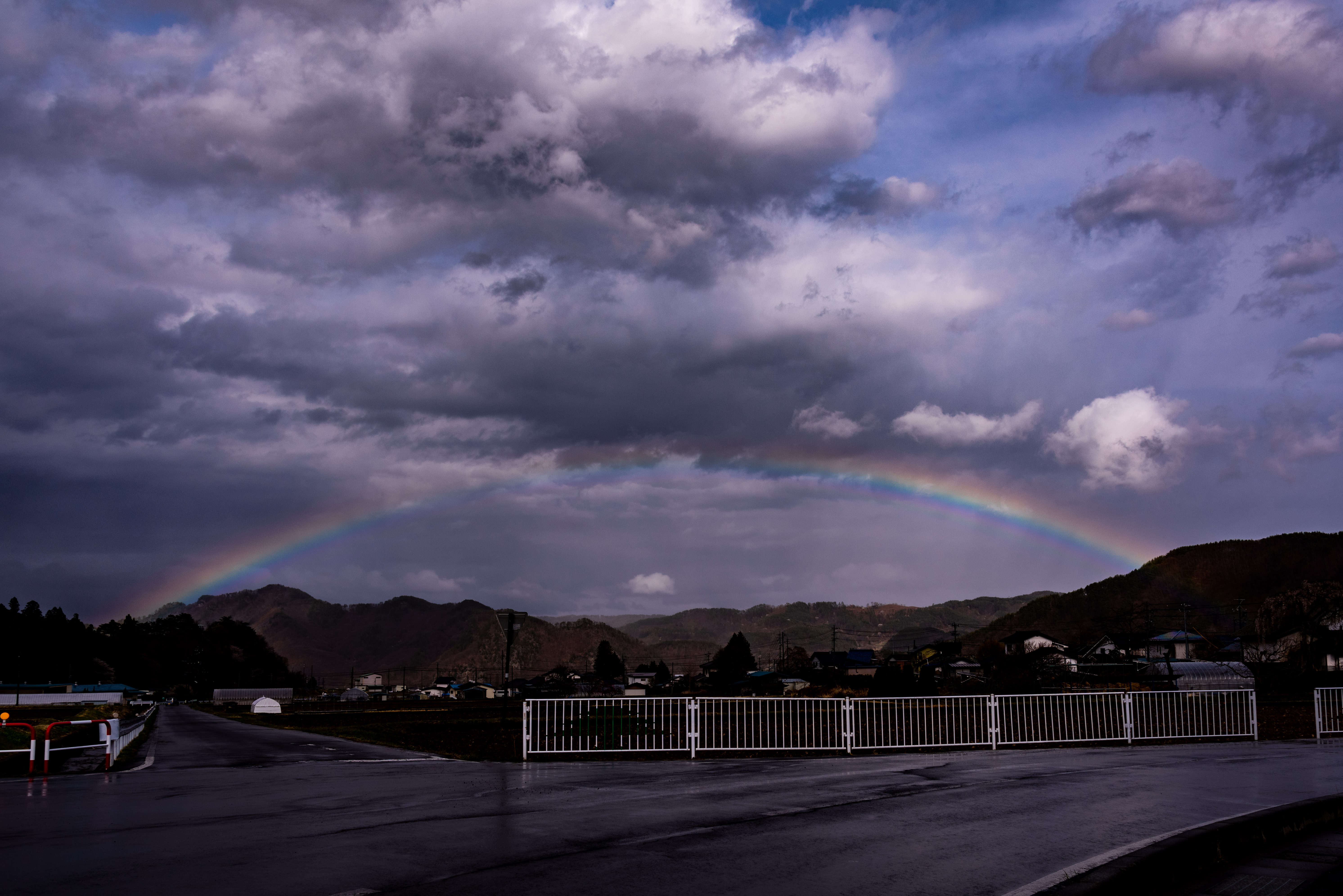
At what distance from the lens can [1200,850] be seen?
916 cm

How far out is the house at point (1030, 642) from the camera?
406 feet

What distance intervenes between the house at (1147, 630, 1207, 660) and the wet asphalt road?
105m

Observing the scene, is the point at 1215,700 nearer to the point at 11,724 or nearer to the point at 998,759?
the point at 998,759

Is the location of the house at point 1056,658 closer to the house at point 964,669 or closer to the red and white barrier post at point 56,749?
the house at point 964,669

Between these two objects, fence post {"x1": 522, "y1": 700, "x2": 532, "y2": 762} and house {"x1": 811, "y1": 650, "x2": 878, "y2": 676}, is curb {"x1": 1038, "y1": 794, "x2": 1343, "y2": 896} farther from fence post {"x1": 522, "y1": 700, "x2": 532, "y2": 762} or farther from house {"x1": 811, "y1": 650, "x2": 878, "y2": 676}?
house {"x1": 811, "y1": 650, "x2": 878, "y2": 676}

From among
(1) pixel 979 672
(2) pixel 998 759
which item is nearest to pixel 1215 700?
(2) pixel 998 759

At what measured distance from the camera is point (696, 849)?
916cm

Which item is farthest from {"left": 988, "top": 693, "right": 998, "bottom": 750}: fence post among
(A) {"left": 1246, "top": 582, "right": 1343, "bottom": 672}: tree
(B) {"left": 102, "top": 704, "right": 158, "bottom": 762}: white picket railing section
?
(A) {"left": 1246, "top": 582, "right": 1343, "bottom": 672}: tree

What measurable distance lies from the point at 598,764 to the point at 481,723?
38881 mm

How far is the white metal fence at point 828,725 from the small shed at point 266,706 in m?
91.9

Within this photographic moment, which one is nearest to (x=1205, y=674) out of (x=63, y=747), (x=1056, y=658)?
(x=1056, y=658)

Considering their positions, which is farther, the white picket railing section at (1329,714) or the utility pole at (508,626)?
the utility pole at (508,626)

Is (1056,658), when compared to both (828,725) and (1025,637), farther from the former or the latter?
(828,725)

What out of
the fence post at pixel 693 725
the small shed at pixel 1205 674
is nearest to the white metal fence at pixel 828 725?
the fence post at pixel 693 725
